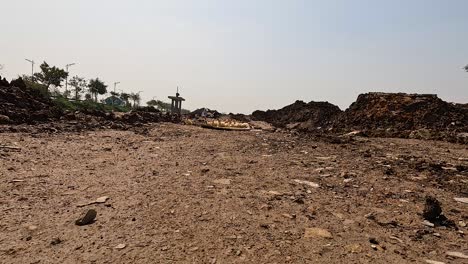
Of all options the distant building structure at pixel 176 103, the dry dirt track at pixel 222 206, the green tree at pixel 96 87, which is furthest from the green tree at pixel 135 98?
the dry dirt track at pixel 222 206

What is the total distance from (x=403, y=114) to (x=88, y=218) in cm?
1361

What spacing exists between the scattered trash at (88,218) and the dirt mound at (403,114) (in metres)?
11.9

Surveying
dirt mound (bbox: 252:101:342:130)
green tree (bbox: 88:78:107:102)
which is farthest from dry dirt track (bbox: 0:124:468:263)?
green tree (bbox: 88:78:107:102)

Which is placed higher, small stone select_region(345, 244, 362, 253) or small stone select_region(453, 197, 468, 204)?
small stone select_region(453, 197, 468, 204)

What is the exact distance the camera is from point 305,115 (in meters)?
21.5

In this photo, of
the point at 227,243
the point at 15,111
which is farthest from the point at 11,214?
the point at 15,111

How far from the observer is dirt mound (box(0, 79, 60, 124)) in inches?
334

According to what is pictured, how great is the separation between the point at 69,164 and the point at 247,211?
3.16 metres

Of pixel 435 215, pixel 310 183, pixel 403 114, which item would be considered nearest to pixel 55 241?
pixel 310 183

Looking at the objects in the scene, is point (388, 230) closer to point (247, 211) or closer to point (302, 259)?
point (302, 259)

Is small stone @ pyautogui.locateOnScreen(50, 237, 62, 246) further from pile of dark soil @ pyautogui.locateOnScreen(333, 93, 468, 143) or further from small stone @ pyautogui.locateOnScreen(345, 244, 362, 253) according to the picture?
pile of dark soil @ pyautogui.locateOnScreen(333, 93, 468, 143)

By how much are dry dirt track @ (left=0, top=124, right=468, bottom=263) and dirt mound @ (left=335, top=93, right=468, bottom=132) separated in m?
7.26

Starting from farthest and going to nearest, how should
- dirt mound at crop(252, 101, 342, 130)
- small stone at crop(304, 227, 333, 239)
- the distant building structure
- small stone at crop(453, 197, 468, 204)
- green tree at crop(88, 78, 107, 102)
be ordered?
green tree at crop(88, 78, 107, 102), the distant building structure, dirt mound at crop(252, 101, 342, 130), small stone at crop(453, 197, 468, 204), small stone at crop(304, 227, 333, 239)

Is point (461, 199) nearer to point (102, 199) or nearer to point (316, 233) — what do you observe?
point (316, 233)
